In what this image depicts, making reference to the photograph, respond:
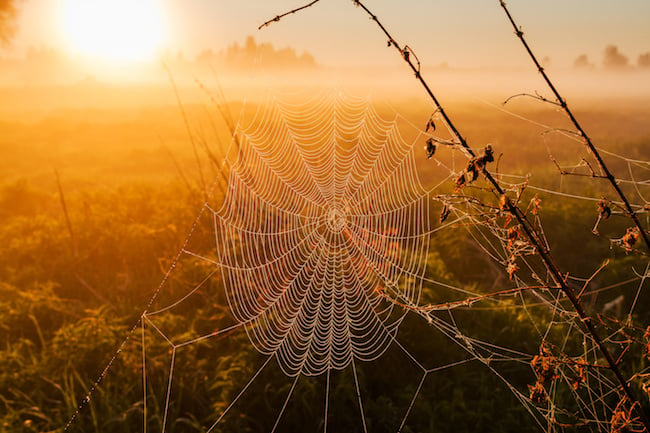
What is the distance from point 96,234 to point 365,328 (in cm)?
589

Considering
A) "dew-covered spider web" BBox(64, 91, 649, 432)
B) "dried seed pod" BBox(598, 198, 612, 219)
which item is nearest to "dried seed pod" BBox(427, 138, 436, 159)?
"dried seed pod" BBox(598, 198, 612, 219)

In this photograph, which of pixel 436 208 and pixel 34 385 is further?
pixel 436 208

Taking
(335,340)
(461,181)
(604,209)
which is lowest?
(335,340)

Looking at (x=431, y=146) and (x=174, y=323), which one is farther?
(x=174, y=323)

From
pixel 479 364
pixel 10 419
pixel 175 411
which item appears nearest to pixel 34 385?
pixel 10 419

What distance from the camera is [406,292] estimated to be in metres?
5.41

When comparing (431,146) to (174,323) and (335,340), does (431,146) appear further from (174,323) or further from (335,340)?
(174,323)

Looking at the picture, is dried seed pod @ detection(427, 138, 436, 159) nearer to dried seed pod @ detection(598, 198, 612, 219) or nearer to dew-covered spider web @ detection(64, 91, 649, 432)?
dried seed pod @ detection(598, 198, 612, 219)

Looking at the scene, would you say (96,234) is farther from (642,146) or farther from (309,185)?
(642,146)

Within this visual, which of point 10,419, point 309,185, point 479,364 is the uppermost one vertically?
point 309,185

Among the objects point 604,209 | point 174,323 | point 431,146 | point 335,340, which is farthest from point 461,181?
point 174,323

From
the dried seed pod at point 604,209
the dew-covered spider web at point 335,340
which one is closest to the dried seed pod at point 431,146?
the dried seed pod at point 604,209

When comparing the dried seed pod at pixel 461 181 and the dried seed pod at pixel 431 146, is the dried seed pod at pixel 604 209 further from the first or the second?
the dried seed pod at pixel 431 146

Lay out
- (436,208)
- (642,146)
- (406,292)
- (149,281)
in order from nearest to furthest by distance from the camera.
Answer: (406,292) → (149,281) → (436,208) → (642,146)
